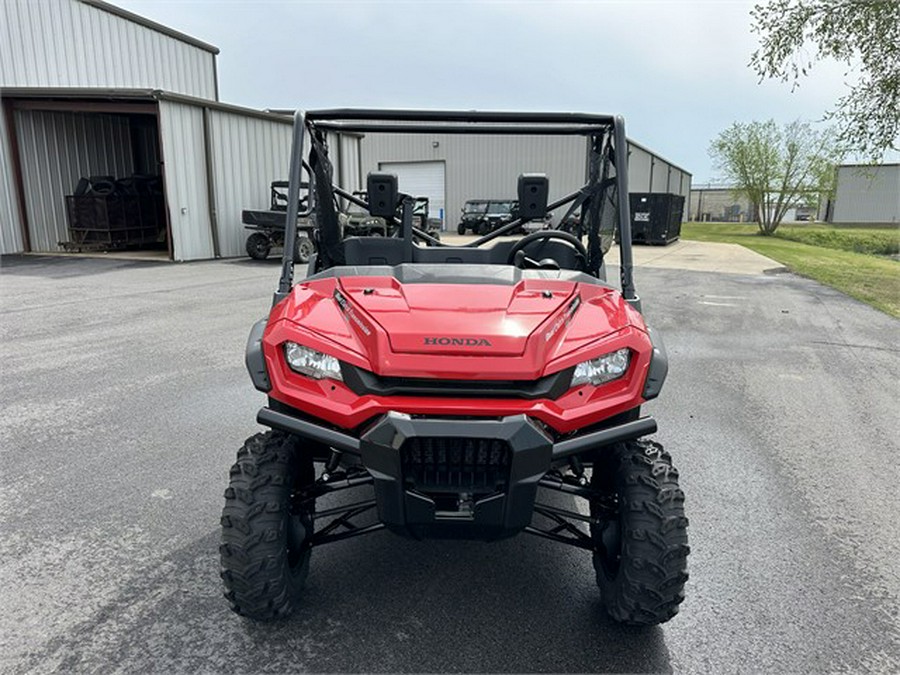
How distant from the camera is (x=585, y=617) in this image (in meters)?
2.43

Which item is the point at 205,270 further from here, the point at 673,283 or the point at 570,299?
the point at 570,299

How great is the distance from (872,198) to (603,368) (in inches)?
2411

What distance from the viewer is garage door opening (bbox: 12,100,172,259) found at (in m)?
16.3

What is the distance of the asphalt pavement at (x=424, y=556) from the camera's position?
7.35 ft

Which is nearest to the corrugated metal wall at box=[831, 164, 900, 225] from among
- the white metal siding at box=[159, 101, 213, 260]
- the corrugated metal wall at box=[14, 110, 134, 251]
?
the white metal siding at box=[159, 101, 213, 260]

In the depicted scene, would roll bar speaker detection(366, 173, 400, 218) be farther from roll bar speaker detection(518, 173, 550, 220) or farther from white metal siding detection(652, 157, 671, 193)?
white metal siding detection(652, 157, 671, 193)

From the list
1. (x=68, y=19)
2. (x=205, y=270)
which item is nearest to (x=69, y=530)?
(x=205, y=270)

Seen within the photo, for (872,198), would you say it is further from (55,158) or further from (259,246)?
(55,158)

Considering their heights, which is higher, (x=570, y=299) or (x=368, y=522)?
(x=570, y=299)

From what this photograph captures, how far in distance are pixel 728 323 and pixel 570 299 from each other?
7311 mm

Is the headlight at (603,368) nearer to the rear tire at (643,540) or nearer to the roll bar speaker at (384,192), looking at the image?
the rear tire at (643,540)

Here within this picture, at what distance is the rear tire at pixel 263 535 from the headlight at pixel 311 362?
1.17 ft

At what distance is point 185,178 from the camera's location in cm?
1550

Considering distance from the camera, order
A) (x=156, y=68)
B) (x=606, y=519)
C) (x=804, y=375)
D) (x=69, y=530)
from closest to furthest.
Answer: (x=606, y=519), (x=69, y=530), (x=804, y=375), (x=156, y=68)
